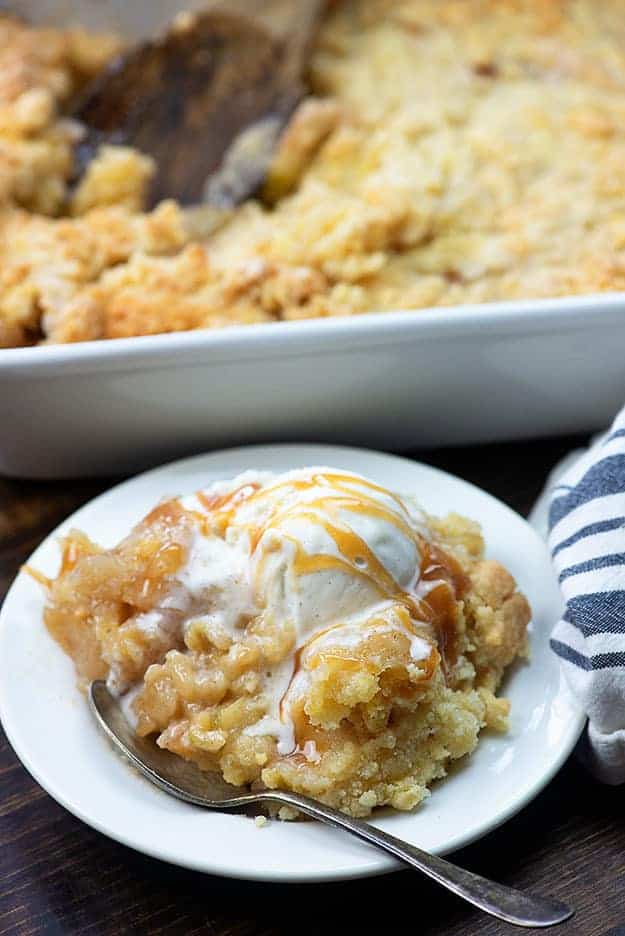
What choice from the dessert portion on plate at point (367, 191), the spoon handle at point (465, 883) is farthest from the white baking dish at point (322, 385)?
the spoon handle at point (465, 883)

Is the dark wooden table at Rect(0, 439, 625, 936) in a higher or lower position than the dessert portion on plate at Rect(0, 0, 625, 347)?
lower

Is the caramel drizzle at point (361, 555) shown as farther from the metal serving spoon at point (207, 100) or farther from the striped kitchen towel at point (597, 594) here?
the metal serving spoon at point (207, 100)

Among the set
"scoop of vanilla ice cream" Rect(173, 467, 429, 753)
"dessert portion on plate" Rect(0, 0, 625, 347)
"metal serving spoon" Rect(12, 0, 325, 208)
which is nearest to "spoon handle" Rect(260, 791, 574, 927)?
"scoop of vanilla ice cream" Rect(173, 467, 429, 753)

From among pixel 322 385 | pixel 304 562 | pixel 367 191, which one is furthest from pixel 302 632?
pixel 367 191

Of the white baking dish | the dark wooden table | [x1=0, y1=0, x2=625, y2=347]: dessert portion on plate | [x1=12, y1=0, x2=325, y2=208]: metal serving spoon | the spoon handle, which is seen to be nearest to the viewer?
the spoon handle

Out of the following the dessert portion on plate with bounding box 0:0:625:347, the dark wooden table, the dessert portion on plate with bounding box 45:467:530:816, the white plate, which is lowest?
the dark wooden table

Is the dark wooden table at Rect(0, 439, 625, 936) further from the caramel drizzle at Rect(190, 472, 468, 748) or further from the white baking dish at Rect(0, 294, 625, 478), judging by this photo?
the white baking dish at Rect(0, 294, 625, 478)
